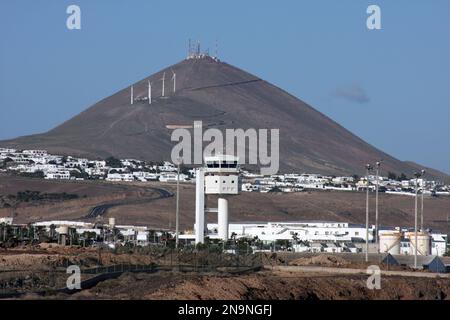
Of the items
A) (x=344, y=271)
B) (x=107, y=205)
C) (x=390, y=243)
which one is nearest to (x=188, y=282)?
(x=344, y=271)

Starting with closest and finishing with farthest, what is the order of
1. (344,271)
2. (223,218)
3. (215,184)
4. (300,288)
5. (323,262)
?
1. (300,288)
2. (344,271)
3. (323,262)
4. (215,184)
5. (223,218)

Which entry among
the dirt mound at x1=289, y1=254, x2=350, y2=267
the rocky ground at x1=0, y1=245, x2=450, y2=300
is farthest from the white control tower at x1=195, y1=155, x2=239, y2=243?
the rocky ground at x1=0, y1=245, x2=450, y2=300

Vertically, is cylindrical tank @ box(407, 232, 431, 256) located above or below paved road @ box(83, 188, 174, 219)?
below

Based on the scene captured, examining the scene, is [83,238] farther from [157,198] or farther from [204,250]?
[157,198]

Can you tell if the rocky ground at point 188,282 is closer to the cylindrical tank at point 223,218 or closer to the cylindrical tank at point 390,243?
the cylindrical tank at point 223,218

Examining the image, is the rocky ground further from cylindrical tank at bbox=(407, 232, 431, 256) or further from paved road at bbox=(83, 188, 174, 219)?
paved road at bbox=(83, 188, 174, 219)

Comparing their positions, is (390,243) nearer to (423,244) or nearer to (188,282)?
(423,244)

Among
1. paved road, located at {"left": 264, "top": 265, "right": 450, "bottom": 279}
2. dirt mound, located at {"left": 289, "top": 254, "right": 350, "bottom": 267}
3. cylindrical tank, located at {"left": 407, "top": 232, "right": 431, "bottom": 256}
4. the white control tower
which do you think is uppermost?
the white control tower

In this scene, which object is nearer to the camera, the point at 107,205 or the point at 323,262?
the point at 323,262
